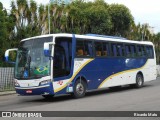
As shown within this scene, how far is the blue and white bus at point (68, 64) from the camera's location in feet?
52.2

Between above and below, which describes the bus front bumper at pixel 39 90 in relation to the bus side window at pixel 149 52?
below

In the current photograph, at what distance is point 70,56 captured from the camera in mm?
16906

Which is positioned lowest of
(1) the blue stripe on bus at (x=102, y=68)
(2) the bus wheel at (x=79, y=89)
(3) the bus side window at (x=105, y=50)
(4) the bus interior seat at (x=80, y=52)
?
(2) the bus wheel at (x=79, y=89)

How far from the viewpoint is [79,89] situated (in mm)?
17453

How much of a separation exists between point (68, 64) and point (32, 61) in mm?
1676

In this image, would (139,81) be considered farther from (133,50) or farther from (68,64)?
(68,64)

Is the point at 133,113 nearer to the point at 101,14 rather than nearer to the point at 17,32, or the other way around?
the point at 17,32

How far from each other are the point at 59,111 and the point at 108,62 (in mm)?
7777

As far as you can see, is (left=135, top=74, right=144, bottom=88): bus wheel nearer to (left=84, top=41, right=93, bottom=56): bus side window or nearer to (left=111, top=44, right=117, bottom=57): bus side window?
(left=111, top=44, right=117, bottom=57): bus side window

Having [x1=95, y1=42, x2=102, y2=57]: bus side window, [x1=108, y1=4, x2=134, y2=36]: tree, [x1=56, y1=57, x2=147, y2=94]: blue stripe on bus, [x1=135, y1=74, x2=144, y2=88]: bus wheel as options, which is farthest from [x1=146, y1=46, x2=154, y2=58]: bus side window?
[x1=108, y1=4, x2=134, y2=36]: tree

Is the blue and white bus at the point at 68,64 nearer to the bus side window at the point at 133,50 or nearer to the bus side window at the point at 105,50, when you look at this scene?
the bus side window at the point at 105,50

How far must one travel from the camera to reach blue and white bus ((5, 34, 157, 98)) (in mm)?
15898

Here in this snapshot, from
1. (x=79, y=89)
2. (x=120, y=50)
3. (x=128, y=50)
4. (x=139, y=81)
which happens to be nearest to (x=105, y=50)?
(x=120, y=50)

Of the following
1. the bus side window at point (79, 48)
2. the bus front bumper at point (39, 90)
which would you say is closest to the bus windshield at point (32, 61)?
the bus front bumper at point (39, 90)
